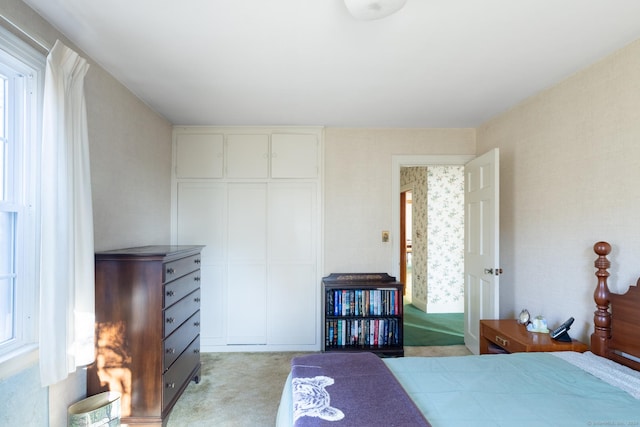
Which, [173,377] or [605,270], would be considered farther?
[173,377]

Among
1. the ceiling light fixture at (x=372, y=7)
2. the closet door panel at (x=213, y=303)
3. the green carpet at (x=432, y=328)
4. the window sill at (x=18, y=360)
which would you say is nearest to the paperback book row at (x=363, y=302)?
the green carpet at (x=432, y=328)

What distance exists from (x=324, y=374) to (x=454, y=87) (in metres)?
2.30

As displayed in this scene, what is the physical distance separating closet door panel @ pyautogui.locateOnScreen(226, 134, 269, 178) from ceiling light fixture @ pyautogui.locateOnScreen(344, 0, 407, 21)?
88.9 inches

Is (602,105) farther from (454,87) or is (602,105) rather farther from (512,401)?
(512,401)

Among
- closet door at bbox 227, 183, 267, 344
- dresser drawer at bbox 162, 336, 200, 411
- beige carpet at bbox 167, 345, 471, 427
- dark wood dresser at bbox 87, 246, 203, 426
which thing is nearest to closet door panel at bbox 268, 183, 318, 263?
closet door at bbox 227, 183, 267, 344

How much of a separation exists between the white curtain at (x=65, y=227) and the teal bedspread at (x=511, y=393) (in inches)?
67.1

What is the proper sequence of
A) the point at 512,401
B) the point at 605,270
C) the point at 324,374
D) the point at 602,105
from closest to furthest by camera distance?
the point at 512,401 < the point at 324,374 < the point at 605,270 < the point at 602,105

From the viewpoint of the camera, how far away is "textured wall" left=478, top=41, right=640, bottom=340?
192cm

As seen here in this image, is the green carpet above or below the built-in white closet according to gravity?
below

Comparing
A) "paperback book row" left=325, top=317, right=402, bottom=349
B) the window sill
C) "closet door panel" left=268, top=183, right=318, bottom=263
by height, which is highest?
"closet door panel" left=268, top=183, right=318, bottom=263

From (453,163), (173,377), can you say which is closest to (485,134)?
(453,163)

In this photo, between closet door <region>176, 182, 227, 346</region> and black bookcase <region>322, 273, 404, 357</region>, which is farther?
closet door <region>176, 182, 227, 346</region>

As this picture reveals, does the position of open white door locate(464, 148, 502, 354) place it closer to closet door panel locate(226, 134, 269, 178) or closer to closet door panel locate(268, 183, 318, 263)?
closet door panel locate(268, 183, 318, 263)

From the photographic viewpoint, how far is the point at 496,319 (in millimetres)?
2814
